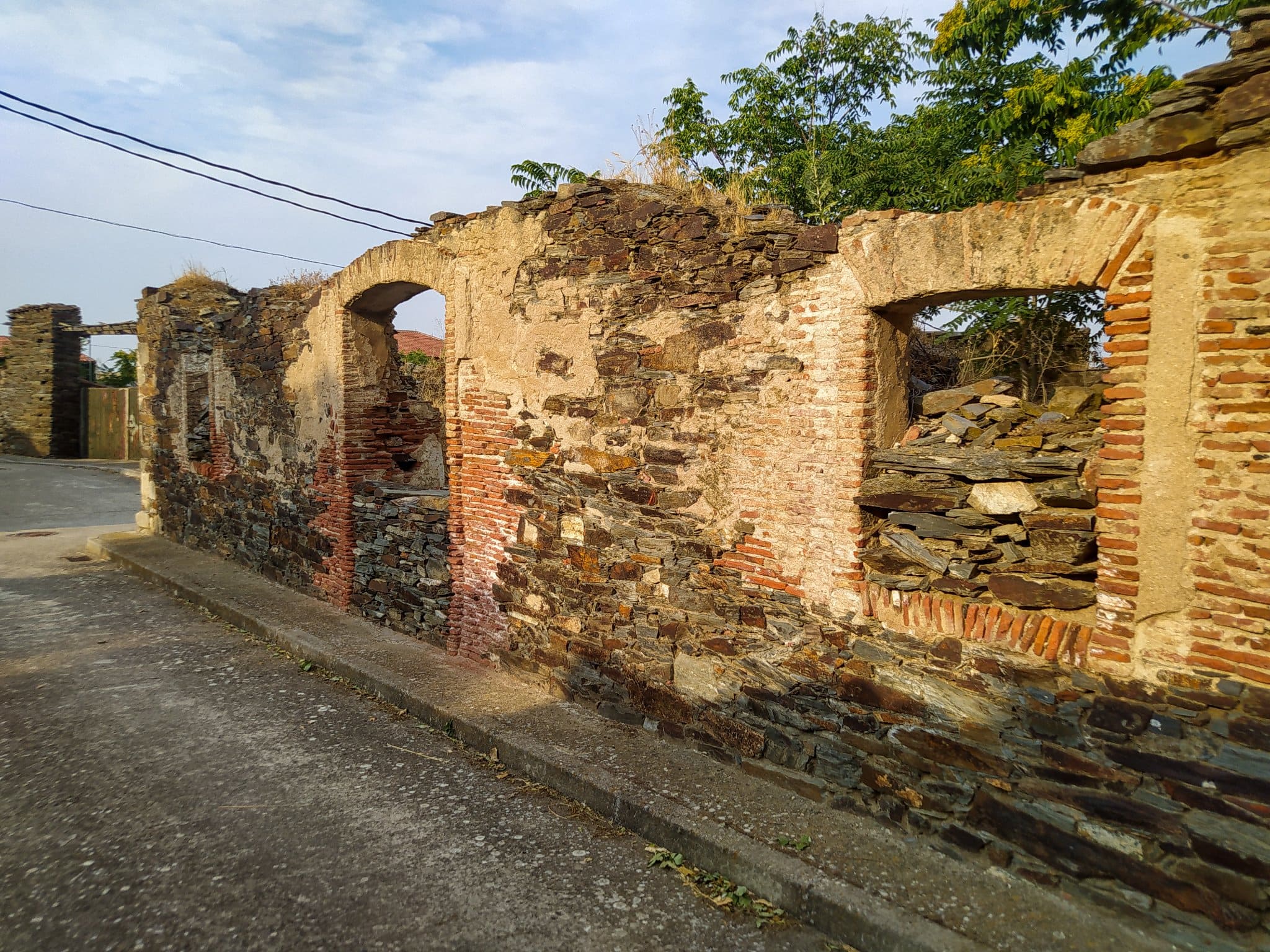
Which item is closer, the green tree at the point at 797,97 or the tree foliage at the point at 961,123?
the tree foliage at the point at 961,123

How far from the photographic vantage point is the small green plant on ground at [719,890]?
292cm

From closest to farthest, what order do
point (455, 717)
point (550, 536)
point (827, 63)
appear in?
point (455, 717), point (550, 536), point (827, 63)

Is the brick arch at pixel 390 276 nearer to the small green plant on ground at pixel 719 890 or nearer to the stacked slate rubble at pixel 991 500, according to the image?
the stacked slate rubble at pixel 991 500

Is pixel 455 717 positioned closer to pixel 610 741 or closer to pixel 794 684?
pixel 610 741

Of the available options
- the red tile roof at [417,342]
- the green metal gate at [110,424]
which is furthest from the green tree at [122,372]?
the red tile roof at [417,342]

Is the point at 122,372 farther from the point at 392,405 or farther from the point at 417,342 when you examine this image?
the point at 392,405

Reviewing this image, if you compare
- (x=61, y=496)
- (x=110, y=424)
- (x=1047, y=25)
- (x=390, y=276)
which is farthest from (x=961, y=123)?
(x=110, y=424)

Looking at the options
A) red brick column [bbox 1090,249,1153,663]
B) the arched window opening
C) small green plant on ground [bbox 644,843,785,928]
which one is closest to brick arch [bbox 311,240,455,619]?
the arched window opening

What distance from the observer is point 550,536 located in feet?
16.0

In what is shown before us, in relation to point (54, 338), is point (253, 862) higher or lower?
lower

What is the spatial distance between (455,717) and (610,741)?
0.95 m

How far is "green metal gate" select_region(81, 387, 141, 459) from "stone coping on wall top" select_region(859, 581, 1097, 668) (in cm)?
2298

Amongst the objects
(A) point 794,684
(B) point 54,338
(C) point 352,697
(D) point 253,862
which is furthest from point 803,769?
(B) point 54,338

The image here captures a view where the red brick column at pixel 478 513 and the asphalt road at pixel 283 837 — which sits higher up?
the red brick column at pixel 478 513
